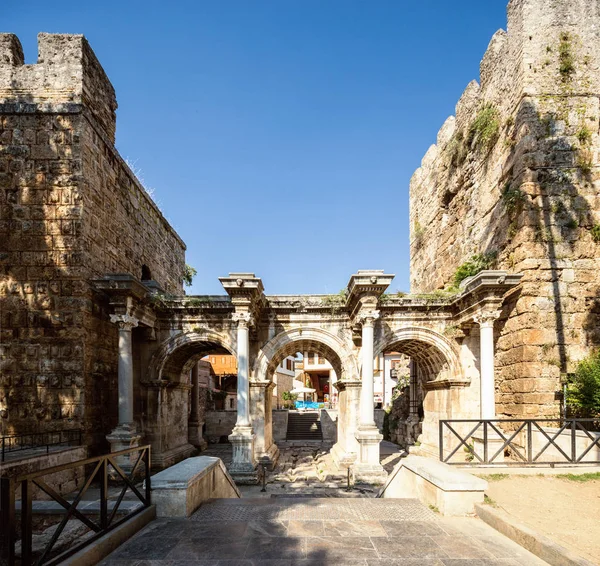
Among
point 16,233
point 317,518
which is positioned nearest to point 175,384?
point 16,233

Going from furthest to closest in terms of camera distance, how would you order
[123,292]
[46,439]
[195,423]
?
[195,423], [123,292], [46,439]

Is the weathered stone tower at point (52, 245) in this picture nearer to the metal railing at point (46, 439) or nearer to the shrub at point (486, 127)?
the metal railing at point (46, 439)

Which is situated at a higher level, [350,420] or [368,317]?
[368,317]

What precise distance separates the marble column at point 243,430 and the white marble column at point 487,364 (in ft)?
19.9

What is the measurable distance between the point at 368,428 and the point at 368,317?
296 cm

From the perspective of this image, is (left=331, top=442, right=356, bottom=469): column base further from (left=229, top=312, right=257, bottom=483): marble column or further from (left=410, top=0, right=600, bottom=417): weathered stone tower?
(left=410, top=0, right=600, bottom=417): weathered stone tower

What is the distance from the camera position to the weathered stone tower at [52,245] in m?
9.23

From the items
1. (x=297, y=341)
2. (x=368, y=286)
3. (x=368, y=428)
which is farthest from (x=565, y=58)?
(x=368, y=428)

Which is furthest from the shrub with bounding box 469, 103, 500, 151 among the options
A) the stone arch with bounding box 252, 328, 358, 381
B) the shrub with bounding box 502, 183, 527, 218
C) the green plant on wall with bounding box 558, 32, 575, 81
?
the stone arch with bounding box 252, 328, 358, 381

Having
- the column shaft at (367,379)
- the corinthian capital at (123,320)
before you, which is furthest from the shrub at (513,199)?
the corinthian capital at (123,320)

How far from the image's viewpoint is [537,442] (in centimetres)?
855

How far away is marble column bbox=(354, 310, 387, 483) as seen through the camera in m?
10.2

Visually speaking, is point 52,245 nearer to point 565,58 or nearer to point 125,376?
point 125,376

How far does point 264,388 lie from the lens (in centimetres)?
1223
